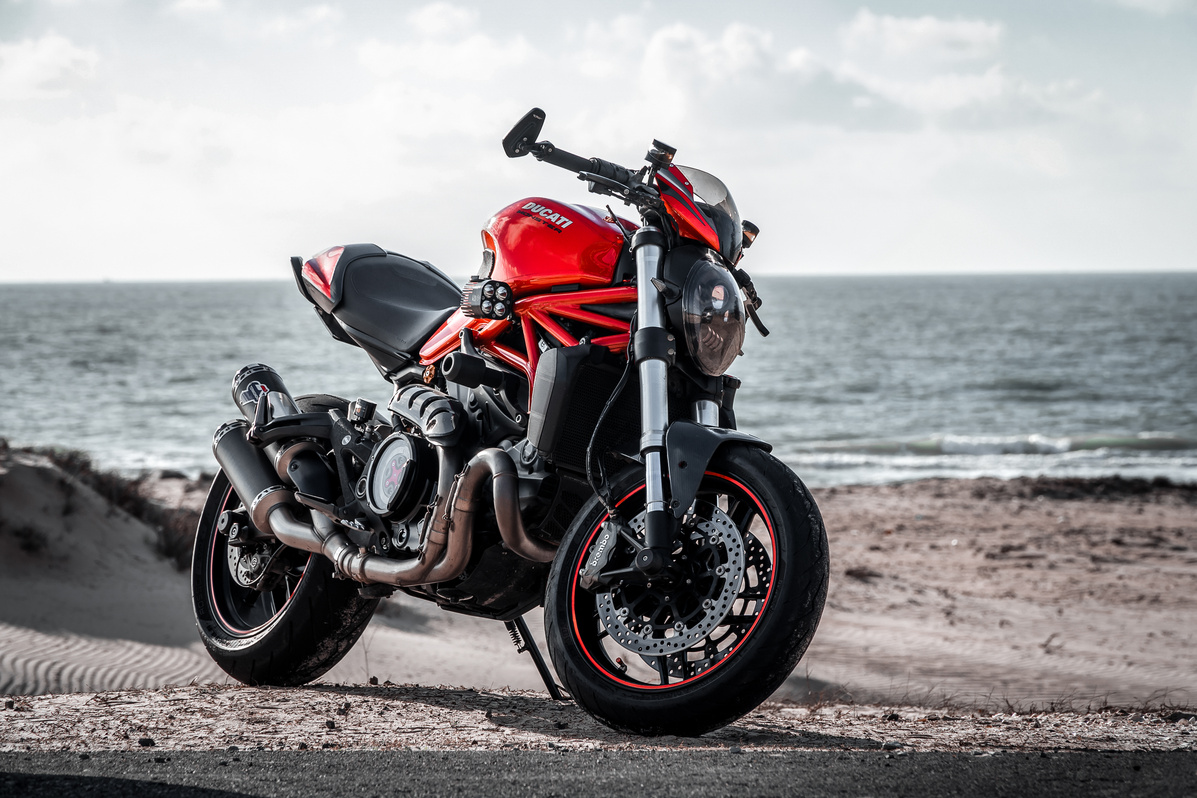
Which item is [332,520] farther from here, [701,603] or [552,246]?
[701,603]

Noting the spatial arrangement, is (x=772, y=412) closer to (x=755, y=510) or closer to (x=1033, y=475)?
(x=1033, y=475)

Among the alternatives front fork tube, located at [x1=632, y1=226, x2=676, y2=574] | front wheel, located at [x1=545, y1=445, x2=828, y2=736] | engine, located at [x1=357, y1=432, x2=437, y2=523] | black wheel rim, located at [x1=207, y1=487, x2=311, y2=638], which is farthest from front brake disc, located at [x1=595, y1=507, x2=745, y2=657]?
black wheel rim, located at [x1=207, y1=487, x2=311, y2=638]

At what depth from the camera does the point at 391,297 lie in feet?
16.2

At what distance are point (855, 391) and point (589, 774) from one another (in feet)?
117

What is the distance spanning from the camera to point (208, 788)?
300cm

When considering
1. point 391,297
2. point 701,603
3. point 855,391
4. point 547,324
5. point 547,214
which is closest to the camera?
point 701,603

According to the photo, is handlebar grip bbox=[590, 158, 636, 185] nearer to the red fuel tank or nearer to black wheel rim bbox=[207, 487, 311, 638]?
the red fuel tank

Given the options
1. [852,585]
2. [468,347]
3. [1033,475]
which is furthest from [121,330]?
[468,347]

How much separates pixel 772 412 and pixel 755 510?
29607 mm

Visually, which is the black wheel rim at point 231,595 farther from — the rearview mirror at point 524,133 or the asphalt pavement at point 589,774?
the rearview mirror at point 524,133

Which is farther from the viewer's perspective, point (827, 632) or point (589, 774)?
point (827, 632)

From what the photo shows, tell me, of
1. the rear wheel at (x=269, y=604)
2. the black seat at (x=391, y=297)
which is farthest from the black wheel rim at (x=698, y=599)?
Answer: the rear wheel at (x=269, y=604)

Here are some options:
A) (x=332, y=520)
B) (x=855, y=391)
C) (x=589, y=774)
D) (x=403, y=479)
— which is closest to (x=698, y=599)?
(x=589, y=774)

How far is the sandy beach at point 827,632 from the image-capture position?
21.5 ft
